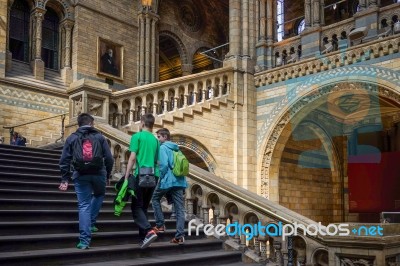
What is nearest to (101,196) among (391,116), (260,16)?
Answer: (260,16)

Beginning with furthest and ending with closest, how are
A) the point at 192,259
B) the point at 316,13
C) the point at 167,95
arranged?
the point at 316,13
the point at 167,95
the point at 192,259

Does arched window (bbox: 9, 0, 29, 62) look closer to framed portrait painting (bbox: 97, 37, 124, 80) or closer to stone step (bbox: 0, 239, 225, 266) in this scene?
framed portrait painting (bbox: 97, 37, 124, 80)

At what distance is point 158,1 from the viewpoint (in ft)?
66.6

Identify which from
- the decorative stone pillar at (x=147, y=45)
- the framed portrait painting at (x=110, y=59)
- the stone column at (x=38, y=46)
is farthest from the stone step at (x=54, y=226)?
the decorative stone pillar at (x=147, y=45)

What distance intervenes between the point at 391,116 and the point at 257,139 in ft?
18.9

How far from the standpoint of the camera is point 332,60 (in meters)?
13.3

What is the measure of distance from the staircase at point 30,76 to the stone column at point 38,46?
229mm

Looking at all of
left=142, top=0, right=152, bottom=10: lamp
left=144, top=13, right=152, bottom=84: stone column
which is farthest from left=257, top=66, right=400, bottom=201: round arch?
left=142, top=0, right=152, bottom=10: lamp

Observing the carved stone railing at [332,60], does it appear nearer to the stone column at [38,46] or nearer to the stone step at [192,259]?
the stone column at [38,46]

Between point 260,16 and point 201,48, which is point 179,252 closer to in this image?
point 260,16

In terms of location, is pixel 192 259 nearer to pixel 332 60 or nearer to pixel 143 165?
pixel 143 165

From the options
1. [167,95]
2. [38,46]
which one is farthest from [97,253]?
[38,46]

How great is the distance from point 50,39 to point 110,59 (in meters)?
2.24

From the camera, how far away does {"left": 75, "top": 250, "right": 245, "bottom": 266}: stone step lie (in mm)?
5387
